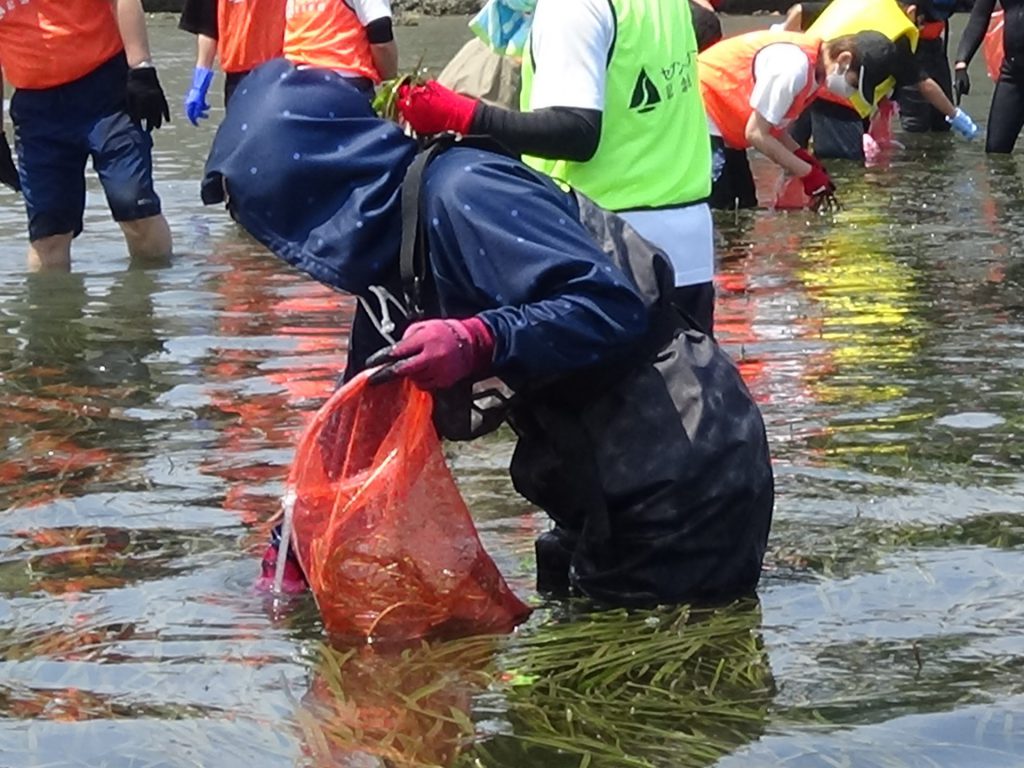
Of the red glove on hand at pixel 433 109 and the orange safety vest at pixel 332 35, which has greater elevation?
the red glove on hand at pixel 433 109

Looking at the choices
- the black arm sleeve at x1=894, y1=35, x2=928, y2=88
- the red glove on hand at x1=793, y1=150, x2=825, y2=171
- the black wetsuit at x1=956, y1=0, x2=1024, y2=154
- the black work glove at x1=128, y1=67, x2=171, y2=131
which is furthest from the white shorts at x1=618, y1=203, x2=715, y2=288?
the black wetsuit at x1=956, y1=0, x2=1024, y2=154

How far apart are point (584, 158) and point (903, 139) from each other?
33.8ft

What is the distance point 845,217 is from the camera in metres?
10.6

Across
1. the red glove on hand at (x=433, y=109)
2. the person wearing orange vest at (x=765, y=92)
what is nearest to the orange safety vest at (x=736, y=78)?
the person wearing orange vest at (x=765, y=92)

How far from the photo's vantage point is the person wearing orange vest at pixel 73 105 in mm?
8516

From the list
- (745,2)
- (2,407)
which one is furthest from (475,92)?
(745,2)

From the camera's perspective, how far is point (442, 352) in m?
3.67

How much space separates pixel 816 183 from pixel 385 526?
6732 millimetres

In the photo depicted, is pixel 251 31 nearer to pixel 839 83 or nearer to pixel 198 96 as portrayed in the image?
pixel 198 96

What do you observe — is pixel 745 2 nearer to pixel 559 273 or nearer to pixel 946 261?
pixel 946 261

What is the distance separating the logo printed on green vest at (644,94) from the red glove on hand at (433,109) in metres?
0.67

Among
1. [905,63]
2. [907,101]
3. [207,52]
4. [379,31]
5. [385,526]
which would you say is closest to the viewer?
Answer: [385,526]

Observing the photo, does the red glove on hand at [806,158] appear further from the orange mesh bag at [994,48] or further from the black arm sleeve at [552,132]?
the black arm sleeve at [552,132]

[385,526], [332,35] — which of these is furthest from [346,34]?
[385,526]
